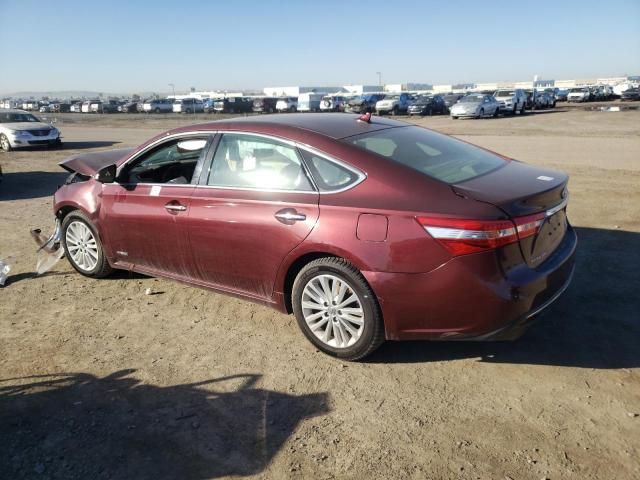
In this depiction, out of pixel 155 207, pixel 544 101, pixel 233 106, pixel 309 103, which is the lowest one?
pixel 155 207

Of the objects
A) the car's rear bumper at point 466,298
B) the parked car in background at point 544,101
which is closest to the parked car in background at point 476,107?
the parked car in background at point 544,101

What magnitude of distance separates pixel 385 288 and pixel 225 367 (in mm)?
1284

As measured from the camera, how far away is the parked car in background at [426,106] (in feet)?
129

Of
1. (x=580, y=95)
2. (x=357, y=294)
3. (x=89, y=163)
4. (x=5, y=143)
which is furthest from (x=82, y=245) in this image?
(x=580, y=95)

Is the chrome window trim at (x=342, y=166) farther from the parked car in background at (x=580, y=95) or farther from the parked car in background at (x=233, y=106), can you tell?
the parked car in background at (x=580, y=95)

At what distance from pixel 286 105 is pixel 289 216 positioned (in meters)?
48.7

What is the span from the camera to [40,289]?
5297 millimetres

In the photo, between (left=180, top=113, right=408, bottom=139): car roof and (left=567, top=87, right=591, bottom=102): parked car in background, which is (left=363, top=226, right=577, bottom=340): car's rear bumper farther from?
(left=567, top=87, right=591, bottom=102): parked car in background

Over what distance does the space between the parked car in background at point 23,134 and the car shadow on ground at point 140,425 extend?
17673 millimetres

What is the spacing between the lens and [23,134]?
18609 mm

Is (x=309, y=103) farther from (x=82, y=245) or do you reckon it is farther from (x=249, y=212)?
(x=249, y=212)

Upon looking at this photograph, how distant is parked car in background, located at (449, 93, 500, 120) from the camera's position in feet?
103

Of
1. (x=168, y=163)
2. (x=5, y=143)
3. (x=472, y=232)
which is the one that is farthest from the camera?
(x=5, y=143)

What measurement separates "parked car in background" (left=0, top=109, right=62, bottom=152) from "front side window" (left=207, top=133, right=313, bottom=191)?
17.4 m
